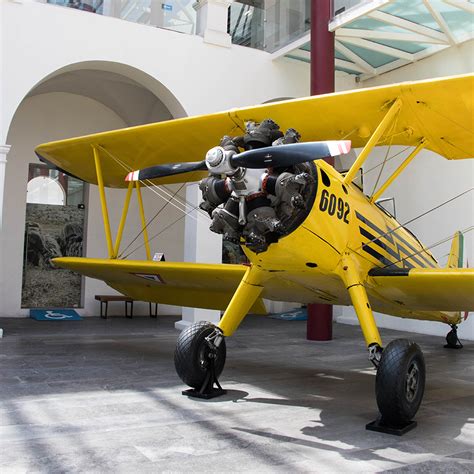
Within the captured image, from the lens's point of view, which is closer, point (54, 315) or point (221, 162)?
point (221, 162)

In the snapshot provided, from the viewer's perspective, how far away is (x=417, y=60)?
33.7 feet

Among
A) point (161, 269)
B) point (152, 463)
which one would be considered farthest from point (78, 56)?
point (152, 463)

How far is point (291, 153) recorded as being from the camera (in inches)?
133

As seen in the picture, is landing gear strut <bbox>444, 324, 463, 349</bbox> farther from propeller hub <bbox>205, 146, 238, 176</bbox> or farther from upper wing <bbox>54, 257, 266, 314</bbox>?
propeller hub <bbox>205, 146, 238, 176</bbox>

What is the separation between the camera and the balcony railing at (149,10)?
8500 mm

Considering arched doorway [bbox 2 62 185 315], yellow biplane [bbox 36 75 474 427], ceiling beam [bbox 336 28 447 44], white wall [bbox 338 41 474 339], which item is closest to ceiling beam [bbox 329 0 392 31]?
ceiling beam [bbox 336 28 447 44]

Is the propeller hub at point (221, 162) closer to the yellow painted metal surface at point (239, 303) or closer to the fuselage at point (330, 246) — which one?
the fuselage at point (330, 246)

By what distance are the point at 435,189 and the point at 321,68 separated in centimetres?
329

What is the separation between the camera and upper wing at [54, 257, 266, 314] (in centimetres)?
553

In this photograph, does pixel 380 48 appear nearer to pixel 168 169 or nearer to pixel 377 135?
pixel 377 135

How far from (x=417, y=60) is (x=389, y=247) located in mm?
6551

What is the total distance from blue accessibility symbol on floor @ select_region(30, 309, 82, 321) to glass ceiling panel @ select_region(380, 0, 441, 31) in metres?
7.85

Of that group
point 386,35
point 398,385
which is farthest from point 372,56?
point 398,385

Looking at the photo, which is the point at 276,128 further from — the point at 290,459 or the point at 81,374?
the point at 81,374
